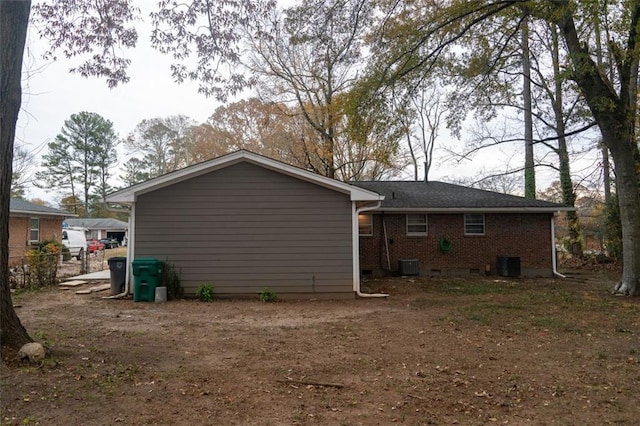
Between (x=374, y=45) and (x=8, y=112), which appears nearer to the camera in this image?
(x=8, y=112)

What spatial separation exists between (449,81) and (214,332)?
10.1 metres

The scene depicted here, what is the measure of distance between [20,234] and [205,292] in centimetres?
1363

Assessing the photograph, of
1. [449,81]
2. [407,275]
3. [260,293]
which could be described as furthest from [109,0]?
[407,275]

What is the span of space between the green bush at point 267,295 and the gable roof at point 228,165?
9.32ft

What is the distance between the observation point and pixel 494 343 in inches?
229

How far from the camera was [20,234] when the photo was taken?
1820cm

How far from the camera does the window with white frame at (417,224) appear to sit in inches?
582

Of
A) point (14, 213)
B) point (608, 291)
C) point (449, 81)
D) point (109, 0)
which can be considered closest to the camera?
point (109, 0)

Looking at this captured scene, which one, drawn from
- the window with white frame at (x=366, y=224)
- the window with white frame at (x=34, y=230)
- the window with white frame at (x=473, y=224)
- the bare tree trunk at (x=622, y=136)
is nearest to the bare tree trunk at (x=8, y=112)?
the bare tree trunk at (x=622, y=136)

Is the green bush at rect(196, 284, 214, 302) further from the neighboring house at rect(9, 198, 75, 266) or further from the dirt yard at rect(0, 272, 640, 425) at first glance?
the neighboring house at rect(9, 198, 75, 266)

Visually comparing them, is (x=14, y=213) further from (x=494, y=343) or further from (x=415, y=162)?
(x=415, y=162)

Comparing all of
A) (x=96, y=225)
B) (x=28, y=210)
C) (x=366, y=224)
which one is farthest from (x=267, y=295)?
(x=96, y=225)

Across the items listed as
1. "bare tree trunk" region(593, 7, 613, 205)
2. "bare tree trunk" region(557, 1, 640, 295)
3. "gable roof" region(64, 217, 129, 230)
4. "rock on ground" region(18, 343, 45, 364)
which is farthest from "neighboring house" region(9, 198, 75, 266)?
"bare tree trunk" region(593, 7, 613, 205)

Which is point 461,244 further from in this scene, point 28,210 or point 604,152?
point 28,210
